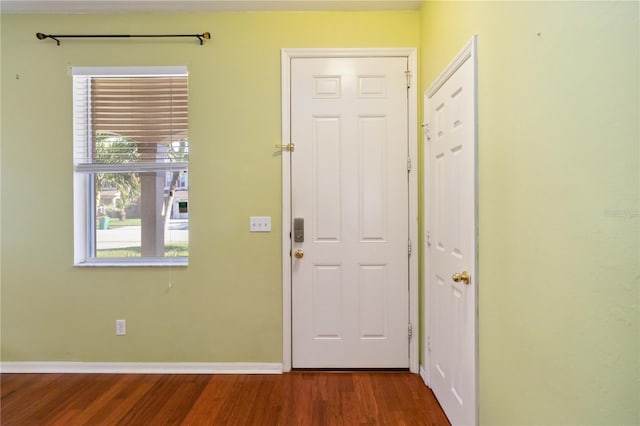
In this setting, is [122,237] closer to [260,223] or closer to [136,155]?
[136,155]

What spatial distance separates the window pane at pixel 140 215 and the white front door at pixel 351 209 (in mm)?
918

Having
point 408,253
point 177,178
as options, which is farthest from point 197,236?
point 408,253

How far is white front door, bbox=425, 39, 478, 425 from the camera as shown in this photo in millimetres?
1416

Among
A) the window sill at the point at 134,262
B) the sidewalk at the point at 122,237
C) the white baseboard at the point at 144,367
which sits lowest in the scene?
the white baseboard at the point at 144,367

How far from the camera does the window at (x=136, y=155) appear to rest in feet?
7.67

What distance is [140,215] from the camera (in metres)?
2.41

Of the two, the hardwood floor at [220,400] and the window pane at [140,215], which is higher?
the window pane at [140,215]

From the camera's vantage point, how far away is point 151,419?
70.1 inches

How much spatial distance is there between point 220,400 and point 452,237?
1761 millimetres

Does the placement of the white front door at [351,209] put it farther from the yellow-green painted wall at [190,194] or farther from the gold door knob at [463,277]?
the gold door knob at [463,277]

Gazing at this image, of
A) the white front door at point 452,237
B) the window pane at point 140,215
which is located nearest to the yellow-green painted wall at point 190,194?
the window pane at point 140,215

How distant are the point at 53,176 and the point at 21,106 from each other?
58 cm

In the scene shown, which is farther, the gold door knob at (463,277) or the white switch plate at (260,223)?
the white switch plate at (260,223)

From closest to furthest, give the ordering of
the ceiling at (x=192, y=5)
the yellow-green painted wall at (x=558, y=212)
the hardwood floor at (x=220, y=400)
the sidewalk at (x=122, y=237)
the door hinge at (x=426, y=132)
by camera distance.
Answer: the yellow-green painted wall at (x=558, y=212) → the hardwood floor at (x=220, y=400) → the door hinge at (x=426, y=132) → the ceiling at (x=192, y=5) → the sidewalk at (x=122, y=237)
